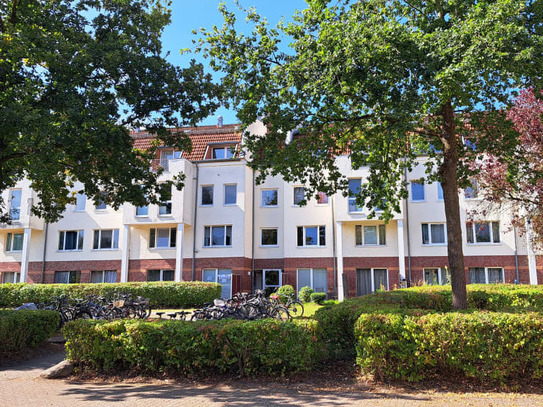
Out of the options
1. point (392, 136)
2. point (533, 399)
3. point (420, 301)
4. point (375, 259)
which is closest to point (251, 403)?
point (533, 399)

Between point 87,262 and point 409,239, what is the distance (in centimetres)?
2101


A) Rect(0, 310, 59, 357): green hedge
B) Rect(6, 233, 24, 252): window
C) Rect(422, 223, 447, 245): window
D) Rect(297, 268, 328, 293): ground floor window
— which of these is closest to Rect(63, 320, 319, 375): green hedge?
Rect(0, 310, 59, 357): green hedge

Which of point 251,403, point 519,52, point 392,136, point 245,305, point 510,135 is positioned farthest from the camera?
point 245,305

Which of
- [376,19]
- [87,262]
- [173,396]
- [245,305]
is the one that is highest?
[376,19]

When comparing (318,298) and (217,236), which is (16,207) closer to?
(217,236)

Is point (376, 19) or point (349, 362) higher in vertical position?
point (376, 19)

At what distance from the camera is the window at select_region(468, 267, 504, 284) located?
86.8ft

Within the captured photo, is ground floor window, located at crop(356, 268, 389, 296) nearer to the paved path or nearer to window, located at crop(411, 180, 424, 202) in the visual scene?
window, located at crop(411, 180, 424, 202)

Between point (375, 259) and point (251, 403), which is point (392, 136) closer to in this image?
point (251, 403)

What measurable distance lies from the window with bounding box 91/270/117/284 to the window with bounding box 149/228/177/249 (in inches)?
129

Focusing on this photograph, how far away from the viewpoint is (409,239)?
2766 centimetres

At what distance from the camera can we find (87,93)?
11.8 m

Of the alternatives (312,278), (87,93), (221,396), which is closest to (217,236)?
(312,278)

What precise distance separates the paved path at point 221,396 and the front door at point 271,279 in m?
22.4
